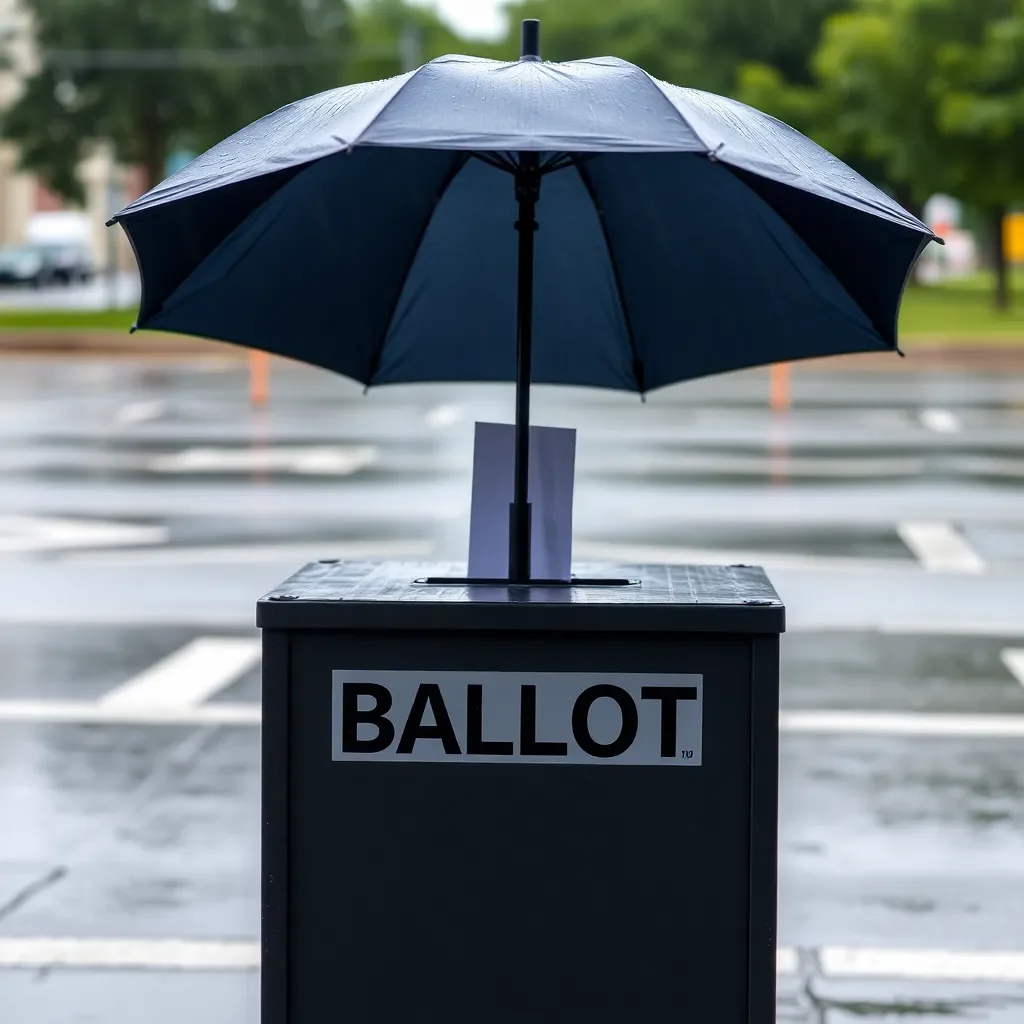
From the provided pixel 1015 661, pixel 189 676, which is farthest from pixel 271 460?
pixel 1015 661

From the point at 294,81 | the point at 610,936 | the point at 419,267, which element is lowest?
the point at 610,936

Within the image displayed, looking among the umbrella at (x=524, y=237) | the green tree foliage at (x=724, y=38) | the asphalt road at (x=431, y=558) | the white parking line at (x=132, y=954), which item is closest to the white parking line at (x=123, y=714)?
the asphalt road at (x=431, y=558)

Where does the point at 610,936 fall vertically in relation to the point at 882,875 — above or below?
above

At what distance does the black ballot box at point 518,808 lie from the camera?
3672 millimetres

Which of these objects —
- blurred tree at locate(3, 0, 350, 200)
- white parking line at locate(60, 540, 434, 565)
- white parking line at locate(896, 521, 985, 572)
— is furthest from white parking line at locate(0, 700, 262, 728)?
blurred tree at locate(3, 0, 350, 200)

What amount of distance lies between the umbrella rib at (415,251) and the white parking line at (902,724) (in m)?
3.32

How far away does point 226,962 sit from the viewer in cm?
522

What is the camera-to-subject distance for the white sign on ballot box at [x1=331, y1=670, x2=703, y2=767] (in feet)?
12.1

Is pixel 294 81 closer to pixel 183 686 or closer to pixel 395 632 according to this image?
pixel 183 686

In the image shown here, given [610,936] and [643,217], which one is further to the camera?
[643,217]

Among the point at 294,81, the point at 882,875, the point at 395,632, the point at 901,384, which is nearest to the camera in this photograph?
the point at 395,632

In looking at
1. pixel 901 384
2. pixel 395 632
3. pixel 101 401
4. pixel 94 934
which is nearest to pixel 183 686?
pixel 94 934

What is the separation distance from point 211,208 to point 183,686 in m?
4.60

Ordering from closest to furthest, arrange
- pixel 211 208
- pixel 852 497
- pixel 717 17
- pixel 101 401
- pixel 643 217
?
pixel 211 208, pixel 643 217, pixel 852 497, pixel 101 401, pixel 717 17
